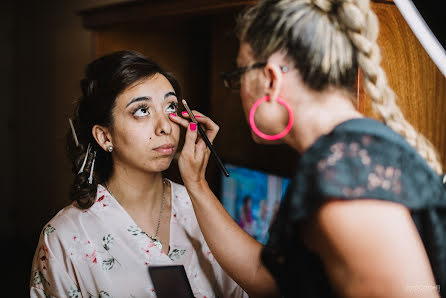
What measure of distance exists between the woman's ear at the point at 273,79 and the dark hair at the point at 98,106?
688mm

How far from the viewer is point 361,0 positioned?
742 millimetres

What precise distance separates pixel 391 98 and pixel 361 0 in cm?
18

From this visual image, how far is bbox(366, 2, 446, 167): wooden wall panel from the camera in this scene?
42.8 inches

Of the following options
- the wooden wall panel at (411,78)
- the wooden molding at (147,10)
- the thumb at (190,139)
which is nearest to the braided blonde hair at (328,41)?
the wooden wall panel at (411,78)

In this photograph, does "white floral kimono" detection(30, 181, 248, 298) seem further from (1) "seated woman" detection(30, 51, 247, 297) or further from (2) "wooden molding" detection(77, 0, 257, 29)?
(2) "wooden molding" detection(77, 0, 257, 29)

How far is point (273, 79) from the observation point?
2.42ft

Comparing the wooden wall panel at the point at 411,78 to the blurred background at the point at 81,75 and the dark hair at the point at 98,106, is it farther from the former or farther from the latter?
the dark hair at the point at 98,106

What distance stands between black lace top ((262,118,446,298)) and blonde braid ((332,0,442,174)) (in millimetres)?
86

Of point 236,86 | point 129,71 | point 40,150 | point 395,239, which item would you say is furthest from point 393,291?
point 40,150

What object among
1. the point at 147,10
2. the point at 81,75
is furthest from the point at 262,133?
the point at 81,75

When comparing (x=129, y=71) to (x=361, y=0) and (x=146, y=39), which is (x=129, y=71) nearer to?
(x=361, y=0)

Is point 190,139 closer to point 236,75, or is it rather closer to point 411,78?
point 236,75

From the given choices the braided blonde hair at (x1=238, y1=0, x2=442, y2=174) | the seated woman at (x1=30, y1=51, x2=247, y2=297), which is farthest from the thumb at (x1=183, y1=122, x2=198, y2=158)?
the braided blonde hair at (x1=238, y1=0, x2=442, y2=174)

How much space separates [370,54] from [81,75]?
7.95 feet
